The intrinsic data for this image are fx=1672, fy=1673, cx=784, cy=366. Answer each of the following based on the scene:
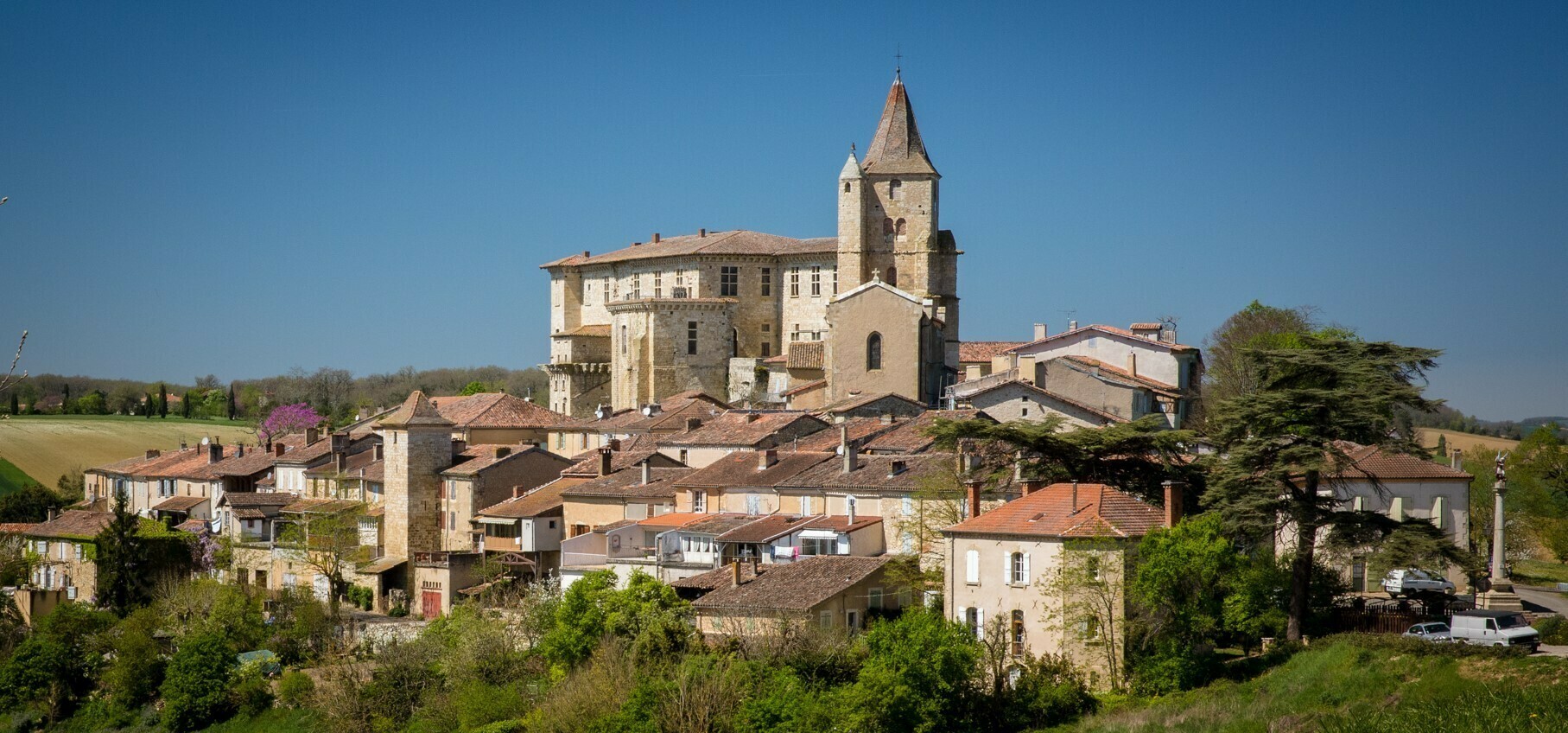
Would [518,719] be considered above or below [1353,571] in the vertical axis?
below

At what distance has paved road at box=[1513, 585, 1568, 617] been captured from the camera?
35.8 metres

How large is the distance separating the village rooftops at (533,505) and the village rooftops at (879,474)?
8.43 metres

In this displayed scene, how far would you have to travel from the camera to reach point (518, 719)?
37125mm

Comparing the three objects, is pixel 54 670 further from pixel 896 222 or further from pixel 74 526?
pixel 896 222

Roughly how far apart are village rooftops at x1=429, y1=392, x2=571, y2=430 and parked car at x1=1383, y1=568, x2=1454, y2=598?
116 feet

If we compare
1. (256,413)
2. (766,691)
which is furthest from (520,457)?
(256,413)

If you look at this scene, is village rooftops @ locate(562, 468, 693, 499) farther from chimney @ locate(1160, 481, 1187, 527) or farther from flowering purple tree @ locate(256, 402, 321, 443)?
flowering purple tree @ locate(256, 402, 321, 443)

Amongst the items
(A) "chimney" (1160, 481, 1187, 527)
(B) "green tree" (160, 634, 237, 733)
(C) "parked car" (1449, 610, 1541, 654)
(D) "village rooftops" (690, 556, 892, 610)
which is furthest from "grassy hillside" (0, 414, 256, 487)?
(C) "parked car" (1449, 610, 1541, 654)

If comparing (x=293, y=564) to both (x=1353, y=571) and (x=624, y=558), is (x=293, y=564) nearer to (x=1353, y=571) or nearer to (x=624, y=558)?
(x=624, y=558)

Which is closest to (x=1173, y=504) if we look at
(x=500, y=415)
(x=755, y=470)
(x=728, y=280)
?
(x=755, y=470)

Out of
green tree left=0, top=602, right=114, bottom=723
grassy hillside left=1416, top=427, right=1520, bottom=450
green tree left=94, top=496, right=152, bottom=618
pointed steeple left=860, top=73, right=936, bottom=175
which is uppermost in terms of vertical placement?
pointed steeple left=860, top=73, right=936, bottom=175

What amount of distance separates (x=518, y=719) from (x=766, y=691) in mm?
7116

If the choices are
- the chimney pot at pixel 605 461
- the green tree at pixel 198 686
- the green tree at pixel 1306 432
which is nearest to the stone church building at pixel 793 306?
the chimney pot at pixel 605 461

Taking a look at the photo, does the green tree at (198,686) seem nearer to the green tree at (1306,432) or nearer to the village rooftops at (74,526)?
the village rooftops at (74,526)
